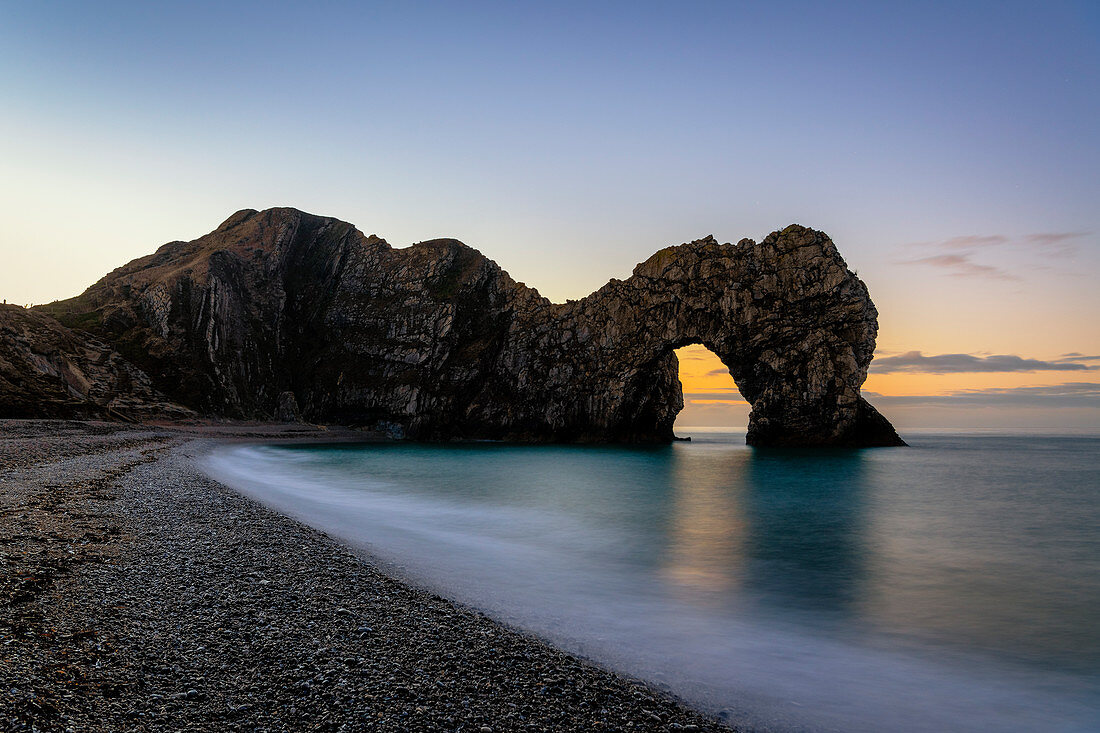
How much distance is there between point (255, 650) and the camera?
7070mm

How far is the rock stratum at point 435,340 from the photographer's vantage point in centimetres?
6988

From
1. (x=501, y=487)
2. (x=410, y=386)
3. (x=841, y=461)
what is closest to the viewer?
(x=501, y=487)

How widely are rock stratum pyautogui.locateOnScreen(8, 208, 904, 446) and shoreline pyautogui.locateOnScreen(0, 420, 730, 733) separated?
5457 centimetres

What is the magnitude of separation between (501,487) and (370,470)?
1403cm

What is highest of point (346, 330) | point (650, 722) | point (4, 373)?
point (346, 330)

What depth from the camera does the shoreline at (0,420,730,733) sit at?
18.3ft

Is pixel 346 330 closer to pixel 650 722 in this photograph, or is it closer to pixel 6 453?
pixel 6 453

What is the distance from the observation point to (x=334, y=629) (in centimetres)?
803

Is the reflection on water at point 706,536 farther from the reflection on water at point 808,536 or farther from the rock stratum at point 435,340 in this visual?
the rock stratum at point 435,340

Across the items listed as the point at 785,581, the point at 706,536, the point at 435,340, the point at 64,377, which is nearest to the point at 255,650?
the point at 785,581

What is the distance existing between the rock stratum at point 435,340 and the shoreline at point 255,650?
54.6 m

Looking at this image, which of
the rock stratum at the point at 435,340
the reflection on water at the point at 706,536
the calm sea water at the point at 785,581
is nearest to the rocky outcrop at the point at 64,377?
the rock stratum at the point at 435,340

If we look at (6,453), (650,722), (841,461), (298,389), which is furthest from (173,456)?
(298,389)

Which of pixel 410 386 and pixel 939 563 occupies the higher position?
pixel 410 386
